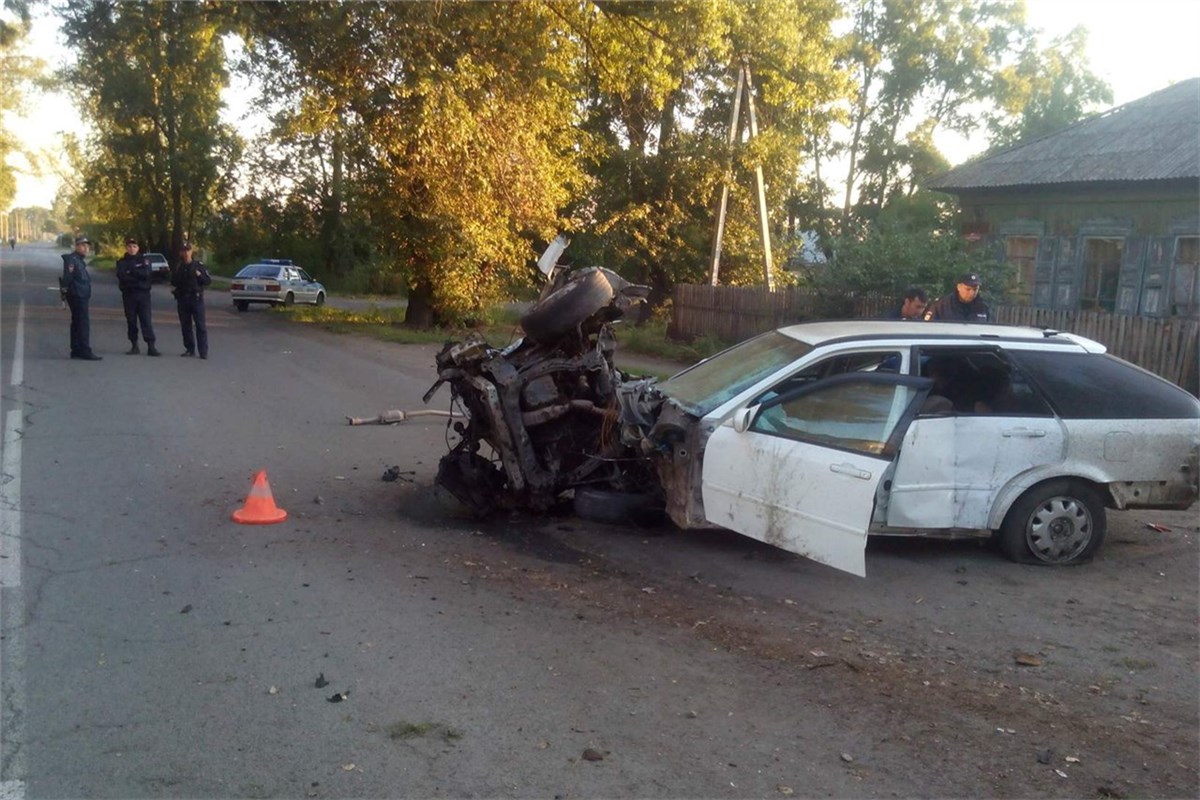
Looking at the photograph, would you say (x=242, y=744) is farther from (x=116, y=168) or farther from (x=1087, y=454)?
(x=116, y=168)

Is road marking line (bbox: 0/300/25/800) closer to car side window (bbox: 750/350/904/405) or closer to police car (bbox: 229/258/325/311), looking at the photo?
car side window (bbox: 750/350/904/405)

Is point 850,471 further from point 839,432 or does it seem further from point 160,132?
point 160,132

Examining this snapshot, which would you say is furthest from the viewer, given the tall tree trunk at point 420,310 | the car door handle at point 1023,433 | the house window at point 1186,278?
the tall tree trunk at point 420,310

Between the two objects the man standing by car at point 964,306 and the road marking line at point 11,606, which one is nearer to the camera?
the road marking line at point 11,606

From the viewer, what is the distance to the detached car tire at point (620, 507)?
7.25 m

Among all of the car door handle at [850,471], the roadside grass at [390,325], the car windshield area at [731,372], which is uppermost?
the car windshield area at [731,372]

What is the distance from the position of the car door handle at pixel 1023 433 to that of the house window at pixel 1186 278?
48.9 ft

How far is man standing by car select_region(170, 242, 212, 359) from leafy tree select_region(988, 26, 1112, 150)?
31.2 m

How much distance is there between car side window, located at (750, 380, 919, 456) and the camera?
6.24 metres

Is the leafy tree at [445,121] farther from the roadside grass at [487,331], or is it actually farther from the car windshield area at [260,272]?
the car windshield area at [260,272]

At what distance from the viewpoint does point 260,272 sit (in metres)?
34.3

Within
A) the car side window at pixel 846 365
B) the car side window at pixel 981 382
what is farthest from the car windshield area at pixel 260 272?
the car side window at pixel 981 382

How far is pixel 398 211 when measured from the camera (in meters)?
22.5

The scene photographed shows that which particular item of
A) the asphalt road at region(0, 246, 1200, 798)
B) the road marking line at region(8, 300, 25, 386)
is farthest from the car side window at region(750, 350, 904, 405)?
the road marking line at region(8, 300, 25, 386)
